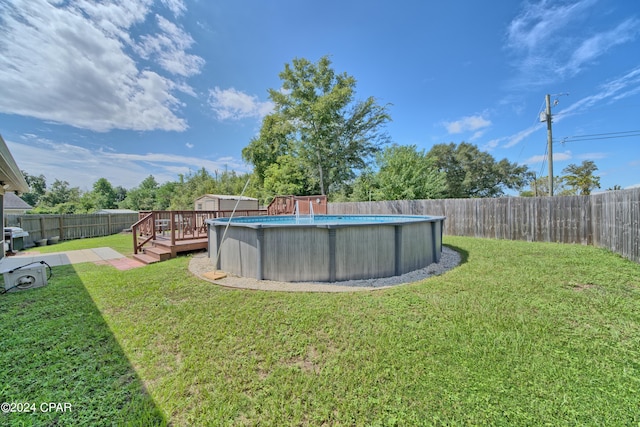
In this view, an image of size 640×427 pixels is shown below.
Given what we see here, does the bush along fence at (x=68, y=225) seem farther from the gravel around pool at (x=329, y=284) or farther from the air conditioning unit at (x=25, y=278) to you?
the gravel around pool at (x=329, y=284)

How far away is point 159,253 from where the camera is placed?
21.9 ft

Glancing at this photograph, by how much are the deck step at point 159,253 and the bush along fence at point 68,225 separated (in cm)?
856

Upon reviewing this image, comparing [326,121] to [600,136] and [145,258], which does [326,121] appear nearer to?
[145,258]

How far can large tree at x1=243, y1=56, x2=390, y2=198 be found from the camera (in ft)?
66.3

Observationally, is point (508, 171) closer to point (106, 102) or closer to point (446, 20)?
point (446, 20)

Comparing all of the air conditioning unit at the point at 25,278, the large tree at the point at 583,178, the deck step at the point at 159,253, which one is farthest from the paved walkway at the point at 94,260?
the large tree at the point at 583,178

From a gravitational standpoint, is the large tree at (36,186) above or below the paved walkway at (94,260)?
above

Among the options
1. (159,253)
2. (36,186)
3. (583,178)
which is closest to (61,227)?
(159,253)

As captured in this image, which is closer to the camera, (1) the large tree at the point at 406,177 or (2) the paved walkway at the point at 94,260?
(2) the paved walkway at the point at 94,260

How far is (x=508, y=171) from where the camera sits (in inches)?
1137

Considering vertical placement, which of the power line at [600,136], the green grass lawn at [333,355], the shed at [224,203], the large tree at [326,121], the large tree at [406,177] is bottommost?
the green grass lawn at [333,355]

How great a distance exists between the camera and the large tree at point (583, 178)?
23656mm

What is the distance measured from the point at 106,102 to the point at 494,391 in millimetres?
18236

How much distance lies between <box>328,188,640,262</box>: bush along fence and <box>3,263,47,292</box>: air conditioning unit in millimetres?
12207
